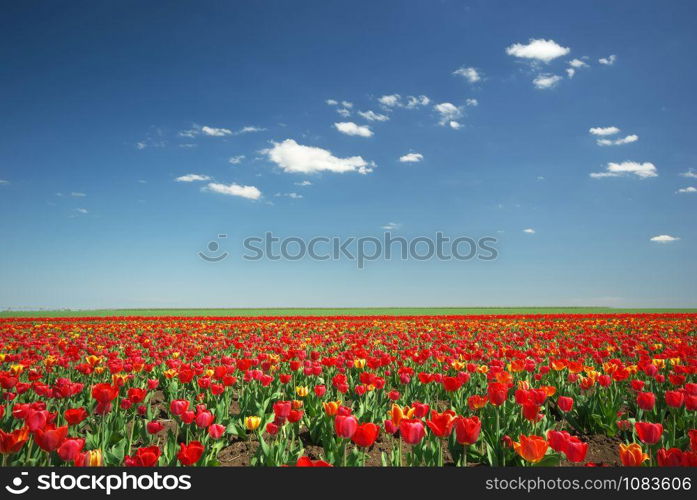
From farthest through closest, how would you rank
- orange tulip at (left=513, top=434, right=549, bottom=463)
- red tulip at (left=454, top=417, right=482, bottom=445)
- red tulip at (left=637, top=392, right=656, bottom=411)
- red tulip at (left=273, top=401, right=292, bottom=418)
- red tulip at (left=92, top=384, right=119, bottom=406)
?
red tulip at (left=637, top=392, right=656, bottom=411) < red tulip at (left=92, top=384, right=119, bottom=406) < red tulip at (left=273, top=401, right=292, bottom=418) < red tulip at (left=454, top=417, right=482, bottom=445) < orange tulip at (left=513, top=434, right=549, bottom=463)

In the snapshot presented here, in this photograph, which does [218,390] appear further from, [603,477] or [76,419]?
[603,477]

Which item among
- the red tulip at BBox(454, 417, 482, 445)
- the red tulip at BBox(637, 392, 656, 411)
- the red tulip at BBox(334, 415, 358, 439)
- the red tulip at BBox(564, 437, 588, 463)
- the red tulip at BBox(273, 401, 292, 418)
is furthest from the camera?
the red tulip at BBox(637, 392, 656, 411)

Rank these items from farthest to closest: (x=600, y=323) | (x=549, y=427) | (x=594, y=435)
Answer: (x=600, y=323)
(x=594, y=435)
(x=549, y=427)

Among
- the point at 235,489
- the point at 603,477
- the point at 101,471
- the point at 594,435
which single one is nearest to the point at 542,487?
the point at 603,477

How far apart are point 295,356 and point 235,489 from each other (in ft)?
16.7

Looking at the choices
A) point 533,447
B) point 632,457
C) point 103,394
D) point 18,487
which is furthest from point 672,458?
point 103,394

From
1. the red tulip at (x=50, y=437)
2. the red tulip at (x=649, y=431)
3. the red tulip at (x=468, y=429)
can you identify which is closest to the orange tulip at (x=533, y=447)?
the red tulip at (x=468, y=429)

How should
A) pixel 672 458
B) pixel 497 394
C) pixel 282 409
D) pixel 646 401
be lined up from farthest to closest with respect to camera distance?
pixel 646 401
pixel 497 394
pixel 282 409
pixel 672 458

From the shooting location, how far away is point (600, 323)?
20500 mm

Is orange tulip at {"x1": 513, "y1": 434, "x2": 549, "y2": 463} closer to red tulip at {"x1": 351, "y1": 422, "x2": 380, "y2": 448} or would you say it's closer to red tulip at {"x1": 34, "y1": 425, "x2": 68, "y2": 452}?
red tulip at {"x1": 351, "y1": 422, "x2": 380, "y2": 448}

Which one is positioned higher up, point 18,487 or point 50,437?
point 50,437

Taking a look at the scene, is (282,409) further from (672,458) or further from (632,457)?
(672,458)

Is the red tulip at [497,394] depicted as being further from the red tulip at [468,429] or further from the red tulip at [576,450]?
the red tulip at [576,450]

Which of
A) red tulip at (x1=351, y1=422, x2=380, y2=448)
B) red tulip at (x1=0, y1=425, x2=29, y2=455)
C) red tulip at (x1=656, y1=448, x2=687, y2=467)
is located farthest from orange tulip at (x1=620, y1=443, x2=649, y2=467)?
red tulip at (x1=0, y1=425, x2=29, y2=455)
